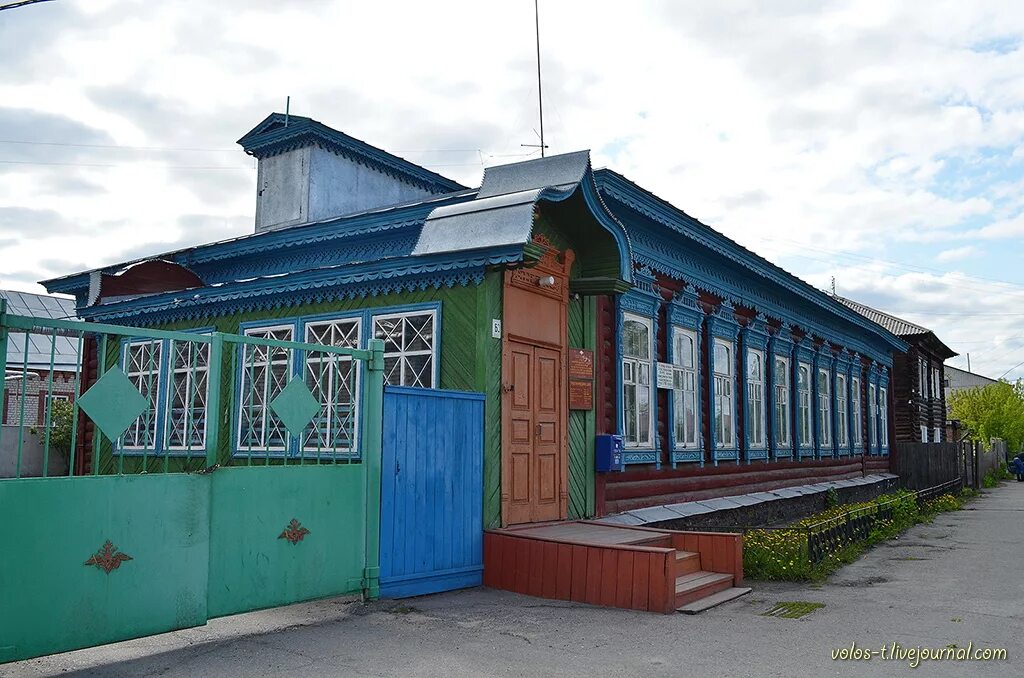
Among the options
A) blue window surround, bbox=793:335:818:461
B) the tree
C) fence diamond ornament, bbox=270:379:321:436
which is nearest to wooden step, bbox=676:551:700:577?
fence diamond ornament, bbox=270:379:321:436

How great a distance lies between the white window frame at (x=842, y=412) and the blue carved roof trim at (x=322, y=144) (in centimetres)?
1078

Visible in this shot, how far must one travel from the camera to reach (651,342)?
12.3 meters

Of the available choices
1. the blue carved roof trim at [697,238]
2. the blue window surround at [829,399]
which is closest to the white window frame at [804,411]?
the blue window surround at [829,399]

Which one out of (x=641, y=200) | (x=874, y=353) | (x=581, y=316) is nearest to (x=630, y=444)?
(x=581, y=316)

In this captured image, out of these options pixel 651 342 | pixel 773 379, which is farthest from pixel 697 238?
pixel 773 379

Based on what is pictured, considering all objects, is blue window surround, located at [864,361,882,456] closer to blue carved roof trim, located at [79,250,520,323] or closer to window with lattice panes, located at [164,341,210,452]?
blue carved roof trim, located at [79,250,520,323]

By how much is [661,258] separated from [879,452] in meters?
15.5

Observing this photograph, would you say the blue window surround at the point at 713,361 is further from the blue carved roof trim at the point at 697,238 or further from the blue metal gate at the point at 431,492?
the blue metal gate at the point at 431,492

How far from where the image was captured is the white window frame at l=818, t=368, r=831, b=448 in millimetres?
19672

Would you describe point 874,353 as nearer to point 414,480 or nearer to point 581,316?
point 581,316

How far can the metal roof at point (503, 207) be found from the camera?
8.27 metres

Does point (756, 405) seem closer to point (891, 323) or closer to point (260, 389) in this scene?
point (260, 389)

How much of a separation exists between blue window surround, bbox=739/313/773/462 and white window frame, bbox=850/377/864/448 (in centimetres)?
689

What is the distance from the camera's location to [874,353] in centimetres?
2497
